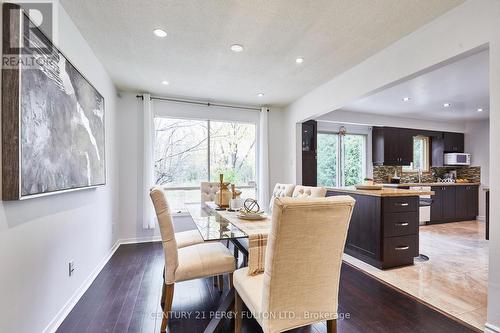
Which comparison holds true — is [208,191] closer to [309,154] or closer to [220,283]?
[220,283]

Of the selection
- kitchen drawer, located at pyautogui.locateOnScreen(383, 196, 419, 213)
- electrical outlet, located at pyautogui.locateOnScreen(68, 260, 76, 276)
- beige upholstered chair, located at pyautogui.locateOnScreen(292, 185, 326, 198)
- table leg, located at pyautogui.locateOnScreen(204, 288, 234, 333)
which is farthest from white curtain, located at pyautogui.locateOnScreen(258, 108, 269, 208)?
electrical outlet, located at pyautogui.locateOnScreen(68, 260, 76, 276)

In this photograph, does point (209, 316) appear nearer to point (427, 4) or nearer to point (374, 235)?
point (374, 235)

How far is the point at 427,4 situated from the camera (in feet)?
5.97

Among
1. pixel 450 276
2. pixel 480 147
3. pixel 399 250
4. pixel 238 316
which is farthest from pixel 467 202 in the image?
pixel 238 316

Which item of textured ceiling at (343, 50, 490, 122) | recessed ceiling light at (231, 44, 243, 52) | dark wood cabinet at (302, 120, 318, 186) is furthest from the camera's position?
dark wood cabinet at (302, 120, 318, 186)

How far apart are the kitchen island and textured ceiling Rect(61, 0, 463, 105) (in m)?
1.75

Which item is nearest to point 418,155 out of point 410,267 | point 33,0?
point 410,267

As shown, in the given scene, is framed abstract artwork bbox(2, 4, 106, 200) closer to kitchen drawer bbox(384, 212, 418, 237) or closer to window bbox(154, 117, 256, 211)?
window bbox(154, 117, 256, 211)

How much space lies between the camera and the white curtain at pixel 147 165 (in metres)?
3.81

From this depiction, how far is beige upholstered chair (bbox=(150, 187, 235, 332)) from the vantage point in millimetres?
1670

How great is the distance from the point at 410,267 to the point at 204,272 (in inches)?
103

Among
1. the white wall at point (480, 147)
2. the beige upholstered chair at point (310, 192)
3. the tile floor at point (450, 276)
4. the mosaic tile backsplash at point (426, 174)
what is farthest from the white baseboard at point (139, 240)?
the white wall at point (480, 147)

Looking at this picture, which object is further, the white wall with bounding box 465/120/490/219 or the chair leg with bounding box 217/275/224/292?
the white wall with bounding box 465/120/490/219

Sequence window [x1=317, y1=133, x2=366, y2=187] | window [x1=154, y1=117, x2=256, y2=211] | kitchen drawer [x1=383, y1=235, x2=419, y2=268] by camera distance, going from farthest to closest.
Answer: window [x1=317, y1=133, x2=366, y2=187] < window [x1=154, y1=117, x2=256, y2=211] < kitchen drawer [x1=383, y1=235, x2=419, y2=268]
